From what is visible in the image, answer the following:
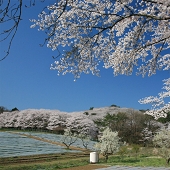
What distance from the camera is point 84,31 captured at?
15.9ft

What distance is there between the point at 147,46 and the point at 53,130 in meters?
34.6

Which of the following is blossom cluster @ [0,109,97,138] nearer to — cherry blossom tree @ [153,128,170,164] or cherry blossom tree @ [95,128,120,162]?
cherry blossom tree @ [95,128,120,162]

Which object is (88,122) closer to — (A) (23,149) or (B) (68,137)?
(B) (68,137)

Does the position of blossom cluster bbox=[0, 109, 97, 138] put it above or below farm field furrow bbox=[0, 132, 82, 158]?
above

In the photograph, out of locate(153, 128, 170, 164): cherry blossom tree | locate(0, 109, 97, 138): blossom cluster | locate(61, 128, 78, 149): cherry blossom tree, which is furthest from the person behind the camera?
locate(0, 109, 97, 138): blossom cluster

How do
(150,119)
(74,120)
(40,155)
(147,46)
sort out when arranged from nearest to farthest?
(147,46) → (40,155) → (150,119) → (74,120)

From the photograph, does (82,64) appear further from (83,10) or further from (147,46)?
(147,46)

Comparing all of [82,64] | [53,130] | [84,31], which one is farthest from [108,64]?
[53,130]

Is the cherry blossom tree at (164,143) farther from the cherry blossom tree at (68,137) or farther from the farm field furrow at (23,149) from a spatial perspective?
the cherry blossom tree at (68,137)

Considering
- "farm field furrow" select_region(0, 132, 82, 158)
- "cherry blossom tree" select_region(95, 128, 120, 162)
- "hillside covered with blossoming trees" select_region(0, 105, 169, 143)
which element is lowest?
"farm field furrow" select_region(0, 132, 82, 158)

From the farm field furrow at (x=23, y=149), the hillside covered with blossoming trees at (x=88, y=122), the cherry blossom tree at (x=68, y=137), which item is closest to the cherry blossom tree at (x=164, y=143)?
the farm field furrow at (x=23, y=149)

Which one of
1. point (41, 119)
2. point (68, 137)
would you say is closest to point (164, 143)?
point (68, 137)

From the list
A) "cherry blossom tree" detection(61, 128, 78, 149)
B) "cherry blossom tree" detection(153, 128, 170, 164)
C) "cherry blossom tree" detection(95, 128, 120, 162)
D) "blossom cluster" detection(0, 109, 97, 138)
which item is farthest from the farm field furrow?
"blossom cluster" detection(0, 109, 97, 138)

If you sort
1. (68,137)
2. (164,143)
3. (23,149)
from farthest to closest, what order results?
(68,137), (23,149), (164,143)
